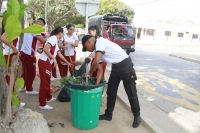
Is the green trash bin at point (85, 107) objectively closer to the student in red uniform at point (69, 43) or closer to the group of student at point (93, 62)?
the group of student at point (93, 62)

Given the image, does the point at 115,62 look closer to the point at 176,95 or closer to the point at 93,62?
the point at 93,62

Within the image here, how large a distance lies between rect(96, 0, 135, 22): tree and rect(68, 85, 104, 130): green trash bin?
27.9 meters

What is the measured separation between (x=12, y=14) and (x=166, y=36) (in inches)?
1437

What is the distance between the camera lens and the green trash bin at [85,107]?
292 centimetres

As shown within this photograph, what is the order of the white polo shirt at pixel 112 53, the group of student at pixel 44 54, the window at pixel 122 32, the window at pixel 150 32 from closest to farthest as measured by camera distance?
1. the white polo shirt at pixel 112 53
2. the group of student at pixel 44 54
3. the window at pixel 122 32
4. the window at pixel 150 32

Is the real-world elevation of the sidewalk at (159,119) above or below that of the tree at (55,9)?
below

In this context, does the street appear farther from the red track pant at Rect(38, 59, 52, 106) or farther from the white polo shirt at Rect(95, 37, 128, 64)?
the red track pant at Rect(38, 59, 52, 106)

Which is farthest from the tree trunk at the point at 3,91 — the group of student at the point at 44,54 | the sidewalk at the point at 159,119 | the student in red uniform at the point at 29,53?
the sidewalk at the point at 159,119

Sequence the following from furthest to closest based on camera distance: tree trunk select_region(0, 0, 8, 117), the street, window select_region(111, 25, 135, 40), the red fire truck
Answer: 1. window select_region(111, 25, 135, 40)
2. the red fire truck
3. the street
4. tree trunk select_region(0, 0, 8, 117)

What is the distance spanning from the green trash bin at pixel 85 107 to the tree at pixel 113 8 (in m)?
27.9

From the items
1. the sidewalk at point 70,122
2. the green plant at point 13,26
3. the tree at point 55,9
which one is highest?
the tree at point 55,9

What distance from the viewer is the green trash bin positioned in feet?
9.57

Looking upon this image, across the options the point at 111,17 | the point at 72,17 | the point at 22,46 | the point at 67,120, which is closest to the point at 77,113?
the point at 67,120

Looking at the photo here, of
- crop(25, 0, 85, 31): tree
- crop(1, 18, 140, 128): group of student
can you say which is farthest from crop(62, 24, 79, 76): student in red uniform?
crop(25, 0, 85, 31): tree
